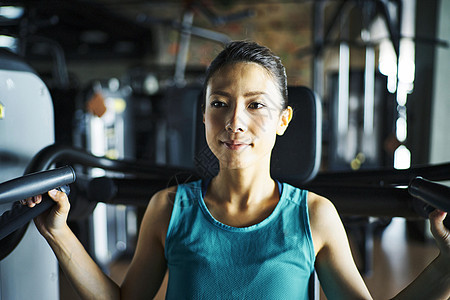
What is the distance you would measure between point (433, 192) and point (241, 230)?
275 millimetres

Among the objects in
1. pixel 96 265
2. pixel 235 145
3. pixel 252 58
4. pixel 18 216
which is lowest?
pixel 96 265

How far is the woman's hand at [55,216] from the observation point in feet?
1.96

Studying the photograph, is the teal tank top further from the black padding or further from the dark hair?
the black padding

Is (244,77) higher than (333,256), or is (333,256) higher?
(244,77)

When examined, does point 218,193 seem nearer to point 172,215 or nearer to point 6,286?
point 172,215

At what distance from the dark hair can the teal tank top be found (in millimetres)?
193

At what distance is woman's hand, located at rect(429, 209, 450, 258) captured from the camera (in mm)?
558

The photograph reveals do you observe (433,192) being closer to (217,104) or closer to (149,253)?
(217,104)

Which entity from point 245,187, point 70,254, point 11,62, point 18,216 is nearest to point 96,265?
point 70,254

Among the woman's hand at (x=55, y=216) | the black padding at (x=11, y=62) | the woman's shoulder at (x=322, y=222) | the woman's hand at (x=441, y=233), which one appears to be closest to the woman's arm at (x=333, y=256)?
the woman's shoulder at (x=322, y=222)

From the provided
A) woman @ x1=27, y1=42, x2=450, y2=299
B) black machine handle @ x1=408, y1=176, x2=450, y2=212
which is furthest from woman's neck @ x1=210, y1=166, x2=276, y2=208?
black machine handle @ x1=408, y1=176, x2=450, y2=212

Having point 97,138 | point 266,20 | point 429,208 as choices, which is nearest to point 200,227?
point 429,208

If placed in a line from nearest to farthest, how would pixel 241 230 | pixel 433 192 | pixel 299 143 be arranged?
pixel 433 192, pixel 241 230, pixel 299 143

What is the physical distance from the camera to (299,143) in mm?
773
